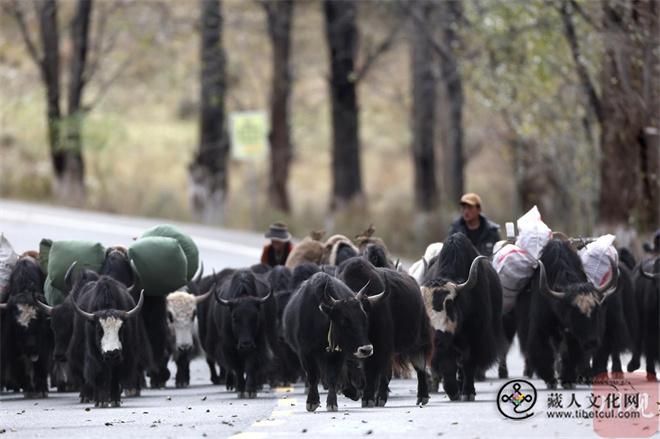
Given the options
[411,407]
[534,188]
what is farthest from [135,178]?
[411,407]

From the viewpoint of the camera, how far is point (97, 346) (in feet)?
62.1

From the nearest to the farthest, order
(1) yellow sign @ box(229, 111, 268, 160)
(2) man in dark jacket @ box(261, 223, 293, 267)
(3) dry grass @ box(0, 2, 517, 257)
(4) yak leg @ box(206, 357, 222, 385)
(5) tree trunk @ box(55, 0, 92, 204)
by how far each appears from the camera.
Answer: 1. (4) yak leg @ box(206, 357, 222, 385)
2. (2) man in dark jacket @ box(261, 223, 293, 267)
3. (1) yellow sign @ box(229, 111, 268, 160)
4. (3) dry grass @ box(0, 2, 517, 257)
5. (5) tree trunk @ box(55, 0, 92, 204)

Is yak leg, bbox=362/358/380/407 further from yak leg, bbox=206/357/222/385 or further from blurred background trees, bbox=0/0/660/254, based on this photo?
blurred background trees, bbox=0/0/660/254

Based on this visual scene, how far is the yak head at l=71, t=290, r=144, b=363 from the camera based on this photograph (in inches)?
736

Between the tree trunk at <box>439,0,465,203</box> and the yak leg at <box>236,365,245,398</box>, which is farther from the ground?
the tree trunk at <box>439,0,465,203</box>

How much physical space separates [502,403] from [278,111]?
2978 centimetres

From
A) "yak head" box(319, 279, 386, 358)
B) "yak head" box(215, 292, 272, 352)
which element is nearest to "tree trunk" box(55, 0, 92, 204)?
"yak head" box(215, 292, 272, 352)

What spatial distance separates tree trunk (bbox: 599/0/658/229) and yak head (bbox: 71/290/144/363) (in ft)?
40.0

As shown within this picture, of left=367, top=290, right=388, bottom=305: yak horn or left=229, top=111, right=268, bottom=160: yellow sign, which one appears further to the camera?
left=229, top=111, right=268, bottom=160: yellow sign

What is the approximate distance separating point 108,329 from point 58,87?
33.2 meters

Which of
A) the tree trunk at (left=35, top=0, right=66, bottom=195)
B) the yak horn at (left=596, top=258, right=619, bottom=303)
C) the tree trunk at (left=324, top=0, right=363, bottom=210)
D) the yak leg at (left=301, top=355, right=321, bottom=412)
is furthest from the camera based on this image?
the tree trunk at (left=35, top=0, right=66, bottom=195)

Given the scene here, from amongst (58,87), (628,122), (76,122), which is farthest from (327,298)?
(58,87)

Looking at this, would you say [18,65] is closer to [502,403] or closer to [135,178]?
[135,178]

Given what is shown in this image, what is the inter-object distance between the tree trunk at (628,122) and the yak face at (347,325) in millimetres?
12874
